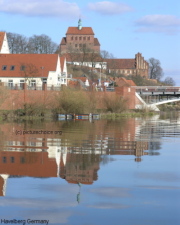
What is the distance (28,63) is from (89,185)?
60332 millimetres

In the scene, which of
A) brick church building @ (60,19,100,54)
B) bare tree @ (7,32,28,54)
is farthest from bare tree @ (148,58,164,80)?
bare tree @ (7,32,28,54)

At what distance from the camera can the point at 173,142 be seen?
26969 mm

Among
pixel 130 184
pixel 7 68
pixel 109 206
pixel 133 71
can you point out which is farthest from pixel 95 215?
pixel 133 71

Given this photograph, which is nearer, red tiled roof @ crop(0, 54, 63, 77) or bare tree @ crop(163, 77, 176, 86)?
red tiled roof @ crop(0, 54, 63, 77)

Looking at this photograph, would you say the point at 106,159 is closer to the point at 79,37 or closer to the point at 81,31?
the point at 79,37

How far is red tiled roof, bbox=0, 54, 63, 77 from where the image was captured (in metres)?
71.9

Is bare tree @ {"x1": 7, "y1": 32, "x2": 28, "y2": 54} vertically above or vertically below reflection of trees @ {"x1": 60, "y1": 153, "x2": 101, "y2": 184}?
above

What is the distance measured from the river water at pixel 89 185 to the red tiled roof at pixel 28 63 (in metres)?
49.9

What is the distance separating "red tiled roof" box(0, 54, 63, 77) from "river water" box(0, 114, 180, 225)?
1966 inches

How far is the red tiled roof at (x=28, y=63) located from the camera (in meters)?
71.9

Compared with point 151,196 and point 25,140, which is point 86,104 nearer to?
point 25,140

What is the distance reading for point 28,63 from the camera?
7294 centimetres

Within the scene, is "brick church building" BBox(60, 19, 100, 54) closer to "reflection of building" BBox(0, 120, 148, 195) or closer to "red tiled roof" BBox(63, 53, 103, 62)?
"red tiled roof" BBox(63, 53, 103, 62)
